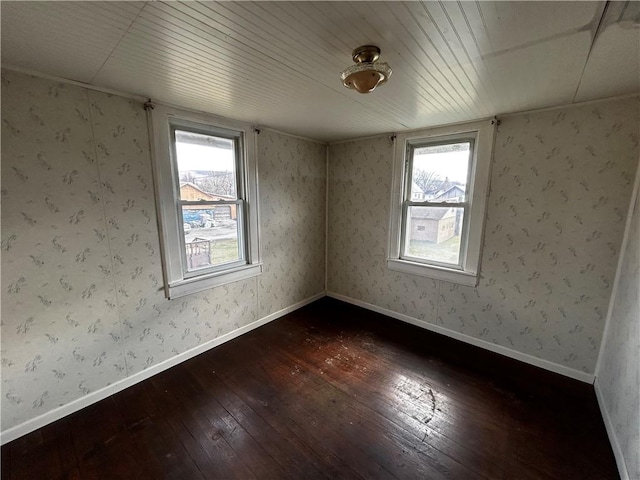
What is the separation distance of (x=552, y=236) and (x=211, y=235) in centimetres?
304

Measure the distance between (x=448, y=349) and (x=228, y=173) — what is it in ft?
9.29

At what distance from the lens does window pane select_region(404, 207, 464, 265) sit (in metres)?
2.75

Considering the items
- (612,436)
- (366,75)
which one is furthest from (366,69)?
(612,436)

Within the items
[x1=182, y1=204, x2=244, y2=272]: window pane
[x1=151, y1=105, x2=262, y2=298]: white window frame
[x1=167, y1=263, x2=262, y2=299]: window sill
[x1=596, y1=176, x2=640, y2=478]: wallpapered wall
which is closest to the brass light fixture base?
[x1=151, y1=105, x2=262, y2=298]: white window frame

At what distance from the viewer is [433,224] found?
2.91 m

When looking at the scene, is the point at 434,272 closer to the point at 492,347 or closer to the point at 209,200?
the point at 492,347

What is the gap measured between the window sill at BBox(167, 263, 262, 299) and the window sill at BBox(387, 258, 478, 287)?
162 centimetres

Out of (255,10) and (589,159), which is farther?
(589,159)

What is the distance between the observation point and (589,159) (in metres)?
1.99

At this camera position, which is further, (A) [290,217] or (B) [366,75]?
(A) [290,217]

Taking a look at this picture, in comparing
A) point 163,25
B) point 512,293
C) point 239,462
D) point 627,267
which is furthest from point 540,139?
point 239,462

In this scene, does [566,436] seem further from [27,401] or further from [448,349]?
[27,401]

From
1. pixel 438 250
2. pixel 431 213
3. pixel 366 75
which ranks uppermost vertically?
pixel 366 75

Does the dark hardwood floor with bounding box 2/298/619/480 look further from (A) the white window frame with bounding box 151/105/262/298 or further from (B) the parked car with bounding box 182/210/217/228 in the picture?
(B) the parked car with bounding box 182/210/217/228
